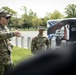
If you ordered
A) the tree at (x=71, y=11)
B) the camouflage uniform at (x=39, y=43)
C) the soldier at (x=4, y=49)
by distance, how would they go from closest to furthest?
the soldier at (x=4, y=49) < the camouflage uniform at (x=39, y=43) < the tree at (x=71, y=11)

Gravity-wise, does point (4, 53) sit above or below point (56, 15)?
above

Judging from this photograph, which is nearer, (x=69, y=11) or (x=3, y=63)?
(x=3, y=63)

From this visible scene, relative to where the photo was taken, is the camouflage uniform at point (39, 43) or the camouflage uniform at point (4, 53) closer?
the camouflage uniform at point (4, 53)

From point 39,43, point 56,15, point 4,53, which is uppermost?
point 4,53

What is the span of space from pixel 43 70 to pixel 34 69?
0.03 m

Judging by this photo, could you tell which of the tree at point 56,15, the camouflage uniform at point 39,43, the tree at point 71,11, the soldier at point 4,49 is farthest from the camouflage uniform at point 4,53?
the tree at point 56,15

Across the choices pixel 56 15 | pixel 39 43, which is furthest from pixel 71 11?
pixel 39 43

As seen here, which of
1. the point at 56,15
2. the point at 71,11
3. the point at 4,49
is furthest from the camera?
the point at 56,15

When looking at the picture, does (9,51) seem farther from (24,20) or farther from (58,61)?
(24,20)

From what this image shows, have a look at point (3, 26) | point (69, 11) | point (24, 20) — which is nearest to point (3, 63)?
point (3, 26)

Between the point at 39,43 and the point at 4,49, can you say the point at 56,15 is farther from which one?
the point at 4,49

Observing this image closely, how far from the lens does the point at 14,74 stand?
2.91ft

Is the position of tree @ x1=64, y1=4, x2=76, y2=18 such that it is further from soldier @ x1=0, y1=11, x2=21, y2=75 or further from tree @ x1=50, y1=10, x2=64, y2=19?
soldier @ x1=0, y1=11, x2=21, y2=75

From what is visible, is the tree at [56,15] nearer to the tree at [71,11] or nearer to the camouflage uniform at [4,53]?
the tree at [71,11]
